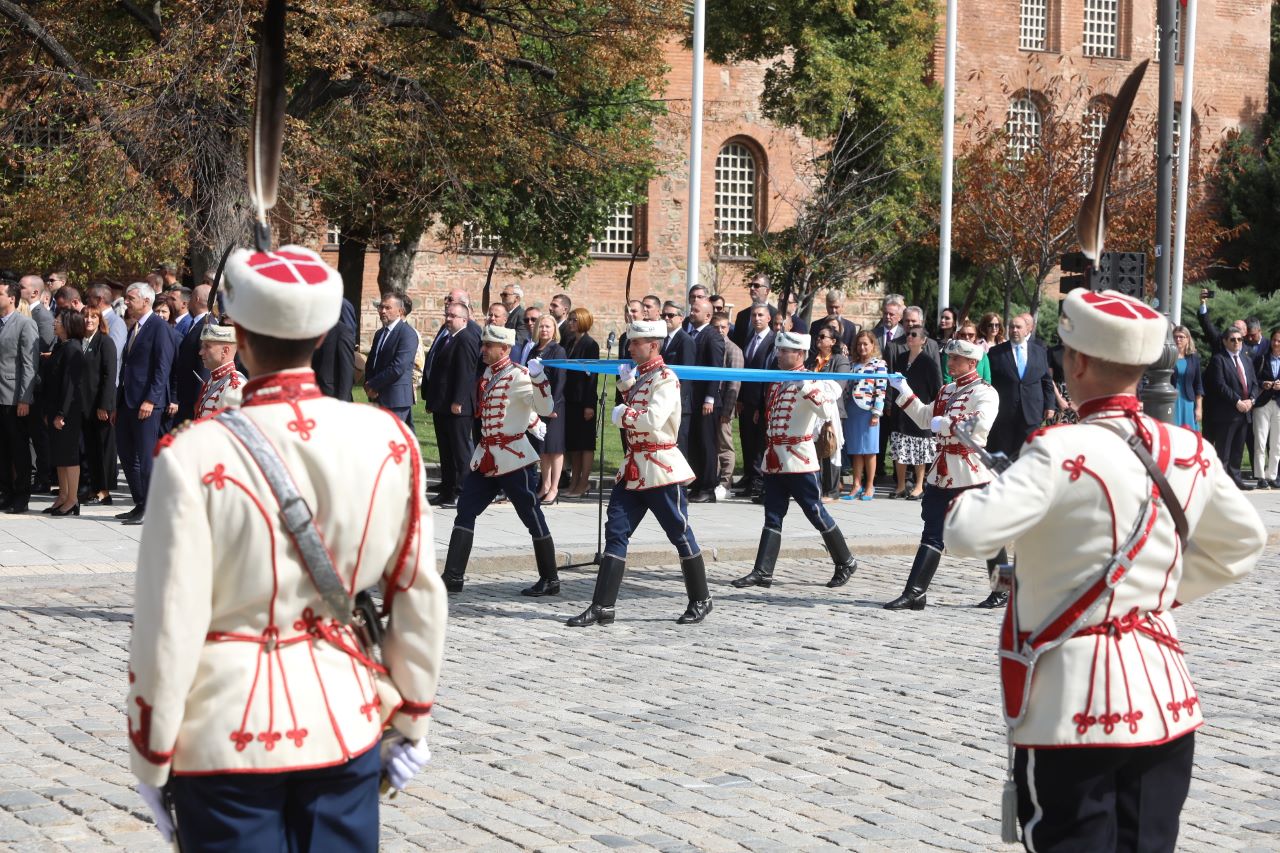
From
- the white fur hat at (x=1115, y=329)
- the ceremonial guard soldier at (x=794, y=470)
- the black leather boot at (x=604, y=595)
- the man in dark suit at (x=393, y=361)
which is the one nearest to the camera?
the white fur hat at (x=1115, y=329)

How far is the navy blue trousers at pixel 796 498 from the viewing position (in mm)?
12422

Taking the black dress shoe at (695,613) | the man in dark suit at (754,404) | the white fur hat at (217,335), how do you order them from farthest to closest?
the man in dark suit at (754,404)
the white fur hat at (217,335)
the black dress shoe at (695,613)

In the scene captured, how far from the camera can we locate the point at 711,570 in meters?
13.5

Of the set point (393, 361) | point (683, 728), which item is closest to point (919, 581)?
point (683, 728)

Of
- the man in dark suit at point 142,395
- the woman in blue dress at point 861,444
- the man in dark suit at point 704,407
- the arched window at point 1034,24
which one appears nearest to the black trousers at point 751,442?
the man in dark suit at point 704,407

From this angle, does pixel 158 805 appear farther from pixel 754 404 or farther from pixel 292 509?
pixel 754 404

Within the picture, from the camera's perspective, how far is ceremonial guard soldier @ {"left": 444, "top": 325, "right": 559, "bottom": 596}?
464 inches

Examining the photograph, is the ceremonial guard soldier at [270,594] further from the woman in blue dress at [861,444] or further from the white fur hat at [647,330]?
the woman in blue dress at [861,444]

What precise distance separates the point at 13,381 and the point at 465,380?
4216mm

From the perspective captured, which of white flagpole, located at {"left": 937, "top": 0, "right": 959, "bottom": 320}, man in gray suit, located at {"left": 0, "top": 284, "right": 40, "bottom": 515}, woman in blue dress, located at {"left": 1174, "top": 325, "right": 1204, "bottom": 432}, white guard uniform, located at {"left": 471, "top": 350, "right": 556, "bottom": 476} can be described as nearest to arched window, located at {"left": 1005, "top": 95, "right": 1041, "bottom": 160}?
white flagpole, located at {"left": 937, "top": 0, "right": 959, "bottom": 320}

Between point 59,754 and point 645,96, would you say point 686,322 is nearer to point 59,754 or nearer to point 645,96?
point 59,754

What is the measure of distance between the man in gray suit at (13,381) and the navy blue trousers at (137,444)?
996mm

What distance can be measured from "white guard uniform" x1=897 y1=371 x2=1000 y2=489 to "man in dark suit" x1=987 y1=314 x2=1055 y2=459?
5987 millimetres

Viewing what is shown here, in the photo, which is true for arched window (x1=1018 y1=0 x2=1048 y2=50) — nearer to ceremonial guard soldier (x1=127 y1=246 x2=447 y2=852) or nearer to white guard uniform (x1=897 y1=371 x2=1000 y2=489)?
white guard uniform (x1=897 y1=371 x2=1000 y2=489)
